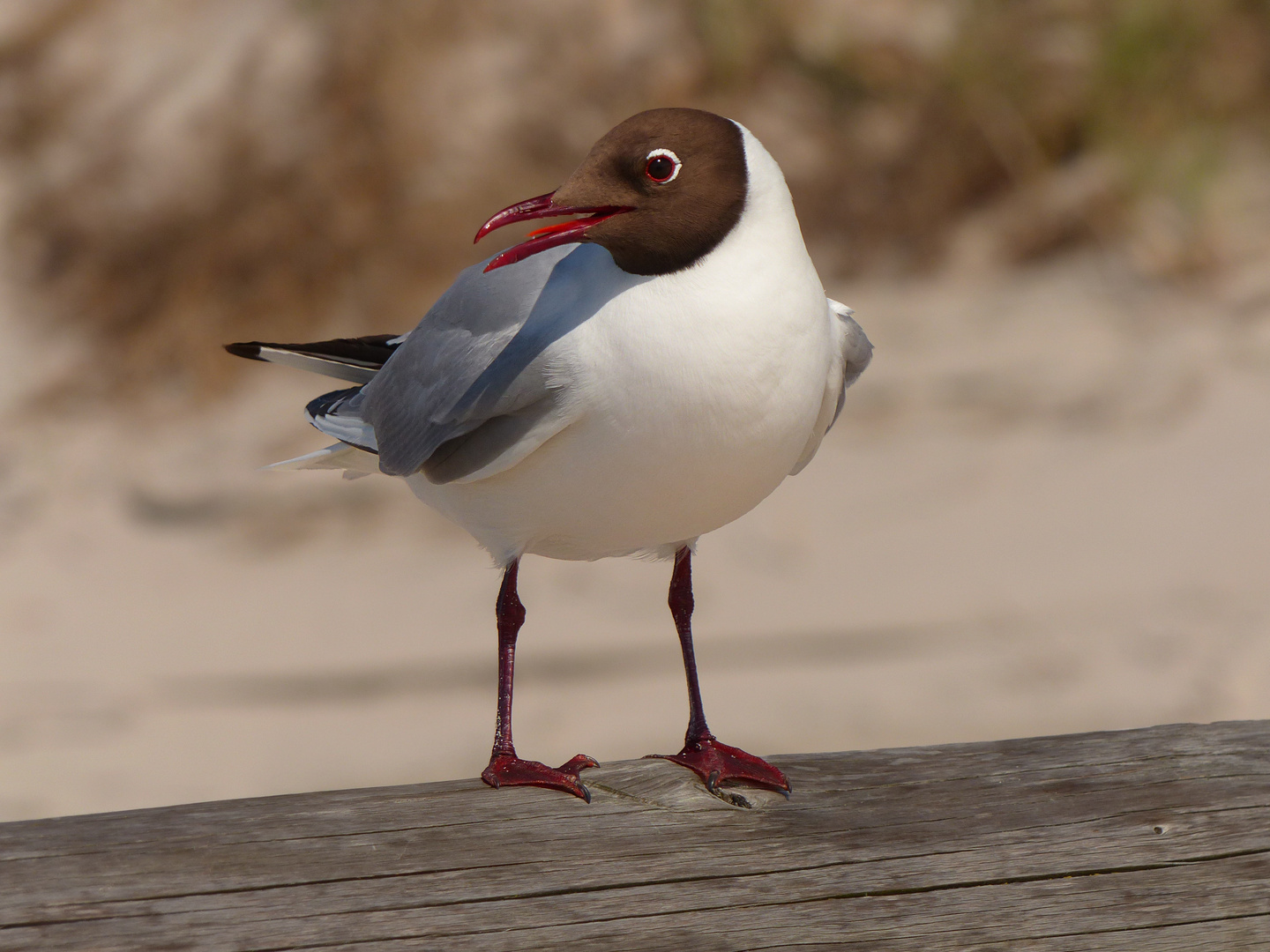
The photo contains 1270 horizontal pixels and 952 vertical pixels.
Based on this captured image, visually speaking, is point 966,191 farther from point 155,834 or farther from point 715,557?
point 155,834

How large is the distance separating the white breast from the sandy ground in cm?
348

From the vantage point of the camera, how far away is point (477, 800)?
1869 mm

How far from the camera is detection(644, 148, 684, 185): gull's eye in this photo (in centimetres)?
183

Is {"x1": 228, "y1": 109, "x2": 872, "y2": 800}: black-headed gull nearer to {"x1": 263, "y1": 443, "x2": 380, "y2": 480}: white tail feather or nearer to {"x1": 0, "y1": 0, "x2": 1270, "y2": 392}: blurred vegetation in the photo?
{"x1": 263, "y1": 443, "x2": 380, "y2": 480}: white tail feather

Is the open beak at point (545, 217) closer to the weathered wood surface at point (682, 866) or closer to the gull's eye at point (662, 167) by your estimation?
the gull's eye at point (662, 167)

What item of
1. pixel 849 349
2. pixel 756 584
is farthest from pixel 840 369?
pixel 756 584

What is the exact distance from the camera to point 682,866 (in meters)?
1.73

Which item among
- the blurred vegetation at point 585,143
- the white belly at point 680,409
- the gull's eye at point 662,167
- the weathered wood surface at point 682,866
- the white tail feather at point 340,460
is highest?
the blurred vegetation at point 585,143

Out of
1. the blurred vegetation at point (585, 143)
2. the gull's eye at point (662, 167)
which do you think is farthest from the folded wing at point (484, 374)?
the blurred vegetation at point (585, 143)

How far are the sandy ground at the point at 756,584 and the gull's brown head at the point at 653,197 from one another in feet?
12.0

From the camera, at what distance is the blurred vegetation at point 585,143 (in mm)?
6945

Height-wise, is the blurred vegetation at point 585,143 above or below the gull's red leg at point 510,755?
above

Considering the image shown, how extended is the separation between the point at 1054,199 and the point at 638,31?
91.3 inches

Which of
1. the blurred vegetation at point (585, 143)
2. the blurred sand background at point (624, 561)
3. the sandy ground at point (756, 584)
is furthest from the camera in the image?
the blurred vegetation at point (585, 143)
